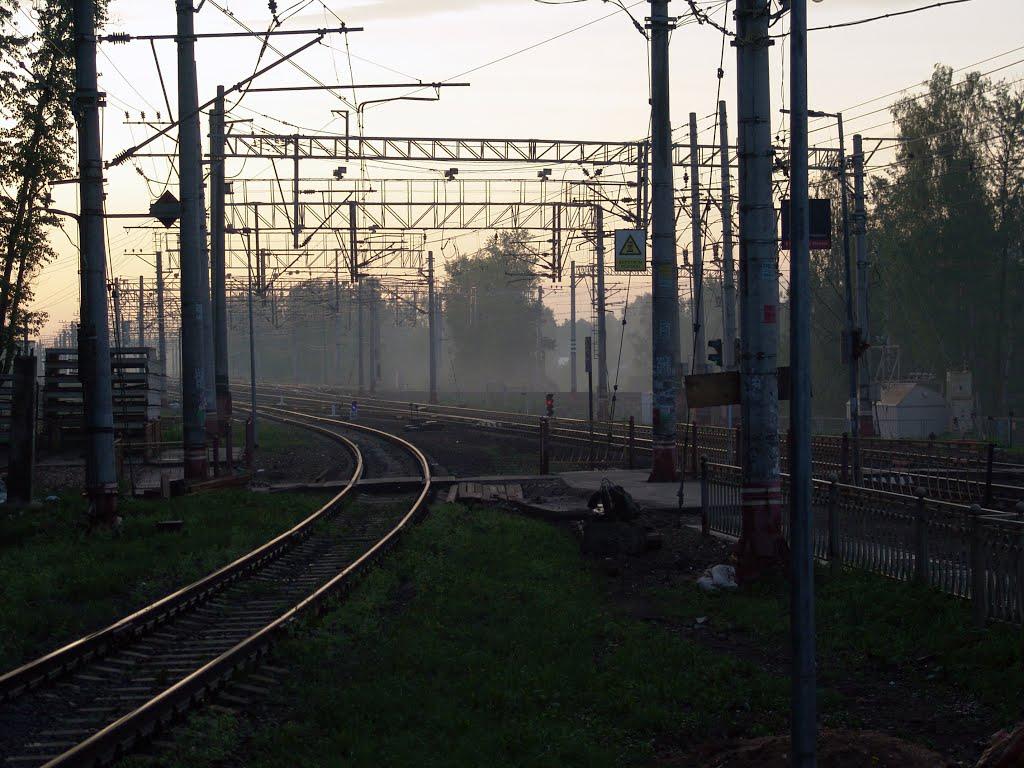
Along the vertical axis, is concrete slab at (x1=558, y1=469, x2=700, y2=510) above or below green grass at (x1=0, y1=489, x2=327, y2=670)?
above

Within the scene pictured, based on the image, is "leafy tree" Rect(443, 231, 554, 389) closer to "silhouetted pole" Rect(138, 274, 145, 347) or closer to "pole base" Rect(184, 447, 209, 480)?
"silhouetted pole" Rect(138, 274, 145, 347)

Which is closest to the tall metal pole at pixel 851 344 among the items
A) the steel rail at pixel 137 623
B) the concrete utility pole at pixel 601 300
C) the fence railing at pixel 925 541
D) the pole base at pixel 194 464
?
the fence railing at pixel 925 541

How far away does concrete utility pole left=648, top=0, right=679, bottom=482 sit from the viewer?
22.5m

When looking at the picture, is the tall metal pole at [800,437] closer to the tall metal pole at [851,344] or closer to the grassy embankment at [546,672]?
the grassy embankment at [546,672]

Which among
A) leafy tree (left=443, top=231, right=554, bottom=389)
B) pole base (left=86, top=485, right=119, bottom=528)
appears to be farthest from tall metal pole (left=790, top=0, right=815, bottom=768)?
leafy tree (left=443, top=231, right=554, bottom=389)

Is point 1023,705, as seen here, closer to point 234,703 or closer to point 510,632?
point 510,632

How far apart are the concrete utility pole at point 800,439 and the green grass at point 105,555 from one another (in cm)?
728

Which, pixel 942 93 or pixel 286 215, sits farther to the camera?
pixel 942 93

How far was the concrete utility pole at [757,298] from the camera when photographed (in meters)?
13.2

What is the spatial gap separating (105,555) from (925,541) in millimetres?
10815

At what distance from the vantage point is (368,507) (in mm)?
22578

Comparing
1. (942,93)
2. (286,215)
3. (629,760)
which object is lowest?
(629,760)

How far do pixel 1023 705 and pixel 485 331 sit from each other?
107 metres

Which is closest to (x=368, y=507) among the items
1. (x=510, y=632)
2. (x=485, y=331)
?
(x=510, y=632)
